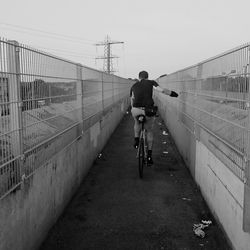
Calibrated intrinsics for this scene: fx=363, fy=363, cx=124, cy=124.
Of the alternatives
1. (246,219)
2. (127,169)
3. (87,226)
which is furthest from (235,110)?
(127,169)

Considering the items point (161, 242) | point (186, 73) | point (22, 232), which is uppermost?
point (186, 73)

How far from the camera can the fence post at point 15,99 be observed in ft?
11.9

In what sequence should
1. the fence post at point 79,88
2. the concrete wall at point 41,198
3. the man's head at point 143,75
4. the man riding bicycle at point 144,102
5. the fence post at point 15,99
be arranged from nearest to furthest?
the concrete wall at point 41,198, the fence post at point 15,99, the fence post at point 79,88, the man riding bicycle at point 144,102, the man's head at point 143,75

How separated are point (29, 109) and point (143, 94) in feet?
13.5

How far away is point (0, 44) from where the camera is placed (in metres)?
3.34

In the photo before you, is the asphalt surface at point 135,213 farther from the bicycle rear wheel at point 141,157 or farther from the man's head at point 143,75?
the man's head at point 143,75

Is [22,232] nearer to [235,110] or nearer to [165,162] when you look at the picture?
[235,110]

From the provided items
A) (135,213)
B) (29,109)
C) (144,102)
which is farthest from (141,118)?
(29,109)

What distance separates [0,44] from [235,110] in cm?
272

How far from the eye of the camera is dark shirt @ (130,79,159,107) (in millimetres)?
7957

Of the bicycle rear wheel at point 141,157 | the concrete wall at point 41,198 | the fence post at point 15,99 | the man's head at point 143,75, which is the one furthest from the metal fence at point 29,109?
the man's head at point 143,75

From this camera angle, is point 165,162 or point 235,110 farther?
point 165,162

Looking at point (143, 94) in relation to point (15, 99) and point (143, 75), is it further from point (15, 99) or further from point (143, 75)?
point (15, 99)

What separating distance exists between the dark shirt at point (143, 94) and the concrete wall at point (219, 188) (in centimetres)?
115
